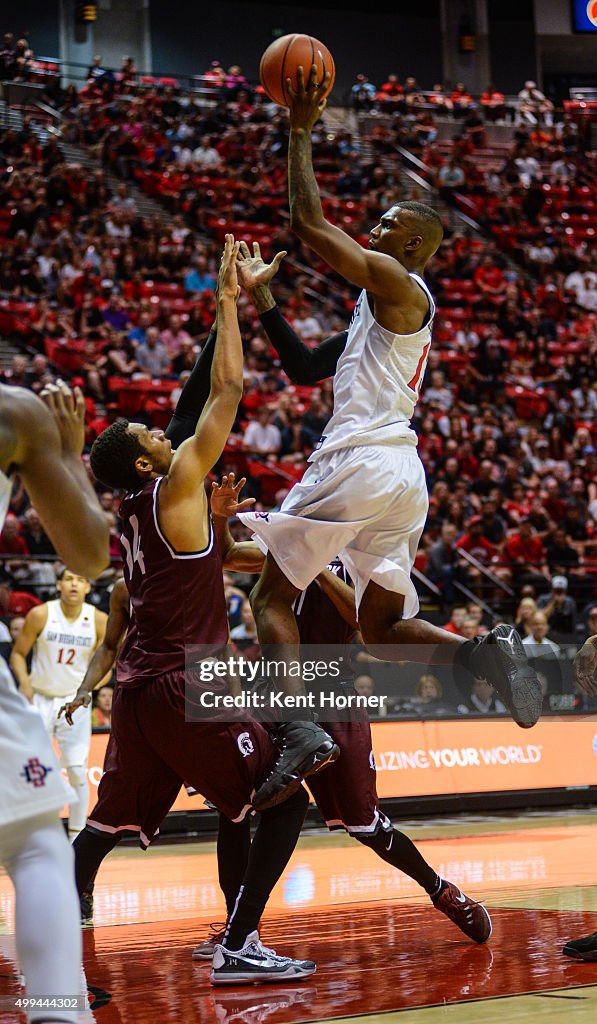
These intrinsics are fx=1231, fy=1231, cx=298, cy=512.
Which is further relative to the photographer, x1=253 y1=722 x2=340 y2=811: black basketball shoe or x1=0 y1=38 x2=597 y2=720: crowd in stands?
x1=0 y1=38 x2=597 y2=720: crowd in stands

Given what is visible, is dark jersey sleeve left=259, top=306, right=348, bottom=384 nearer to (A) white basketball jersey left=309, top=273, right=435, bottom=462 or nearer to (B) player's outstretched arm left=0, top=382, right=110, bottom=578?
(A) white basketball jersey left=309, top=273, right=435, bottom=462

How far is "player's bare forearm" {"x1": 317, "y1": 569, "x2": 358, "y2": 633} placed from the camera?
4.96m

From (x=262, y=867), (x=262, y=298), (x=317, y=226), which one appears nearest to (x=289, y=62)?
(x=317, y=226)

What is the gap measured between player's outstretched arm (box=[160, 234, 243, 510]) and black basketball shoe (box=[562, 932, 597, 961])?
2.05m

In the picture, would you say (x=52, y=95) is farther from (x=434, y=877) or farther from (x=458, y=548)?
(x=434, y=877)

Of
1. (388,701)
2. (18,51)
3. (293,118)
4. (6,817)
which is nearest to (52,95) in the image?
(18,51)

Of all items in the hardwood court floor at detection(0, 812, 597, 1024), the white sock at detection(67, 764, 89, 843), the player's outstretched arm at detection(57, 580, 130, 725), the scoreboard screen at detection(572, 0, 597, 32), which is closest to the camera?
the hardwood court floor at detection(0, 812, 597, 1024)

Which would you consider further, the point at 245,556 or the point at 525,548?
the point at 525,548

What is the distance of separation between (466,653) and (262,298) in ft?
5.28

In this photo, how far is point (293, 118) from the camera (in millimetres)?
4531

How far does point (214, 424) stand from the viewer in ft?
13.6

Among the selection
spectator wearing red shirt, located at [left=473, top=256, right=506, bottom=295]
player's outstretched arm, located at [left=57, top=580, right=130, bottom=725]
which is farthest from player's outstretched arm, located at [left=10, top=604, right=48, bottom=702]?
spectator wearing red shirt, located at [left=473, top=256, right=506, bottom=295]

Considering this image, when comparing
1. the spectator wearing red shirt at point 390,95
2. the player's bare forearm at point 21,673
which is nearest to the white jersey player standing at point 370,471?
the player's bare forearm at point 21,673

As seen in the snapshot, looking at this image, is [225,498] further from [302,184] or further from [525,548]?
[525,548]
